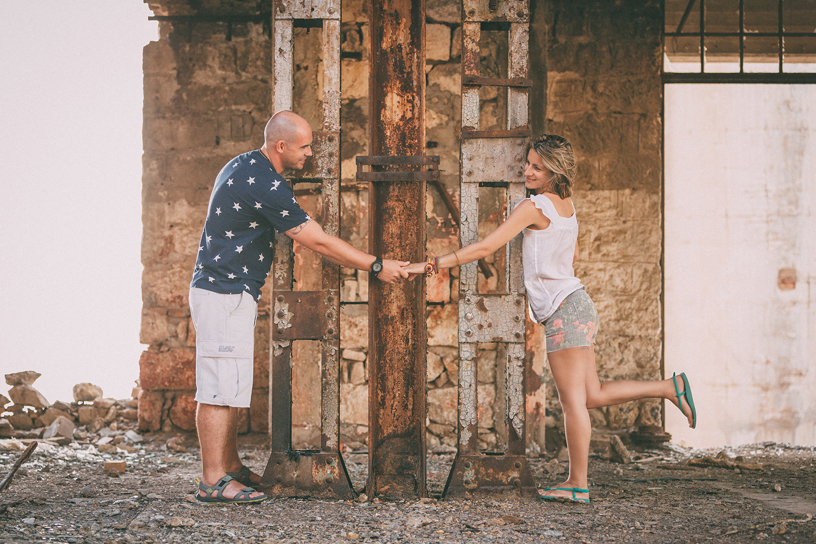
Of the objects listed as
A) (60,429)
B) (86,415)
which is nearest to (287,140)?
(60,429)

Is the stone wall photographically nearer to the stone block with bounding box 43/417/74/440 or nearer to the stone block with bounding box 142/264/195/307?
the stone block with bounding box 142/264/195/307

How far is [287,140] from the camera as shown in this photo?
9.78 feet

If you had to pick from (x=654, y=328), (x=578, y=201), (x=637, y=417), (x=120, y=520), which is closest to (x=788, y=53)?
(x=578, y=201)

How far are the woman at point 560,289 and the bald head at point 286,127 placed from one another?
79 cm

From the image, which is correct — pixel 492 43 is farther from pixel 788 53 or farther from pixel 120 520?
pixel 120 520

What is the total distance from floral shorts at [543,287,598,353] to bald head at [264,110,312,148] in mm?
1420

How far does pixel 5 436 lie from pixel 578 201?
4.47 metres

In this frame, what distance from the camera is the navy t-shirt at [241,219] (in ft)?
9.48

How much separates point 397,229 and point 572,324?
910 mm

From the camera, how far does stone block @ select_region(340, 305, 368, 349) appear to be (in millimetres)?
4625

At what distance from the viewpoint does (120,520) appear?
2.66m

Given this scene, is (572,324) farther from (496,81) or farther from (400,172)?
(496,81)

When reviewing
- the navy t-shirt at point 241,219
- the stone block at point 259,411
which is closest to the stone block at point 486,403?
the stone block at point 259,411

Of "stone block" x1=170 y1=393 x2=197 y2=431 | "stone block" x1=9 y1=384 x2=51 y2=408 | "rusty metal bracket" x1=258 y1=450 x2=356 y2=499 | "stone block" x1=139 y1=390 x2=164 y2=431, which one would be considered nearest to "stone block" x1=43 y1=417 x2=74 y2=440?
"stone block" x1=9 y1=384 x2=51 y2=408
